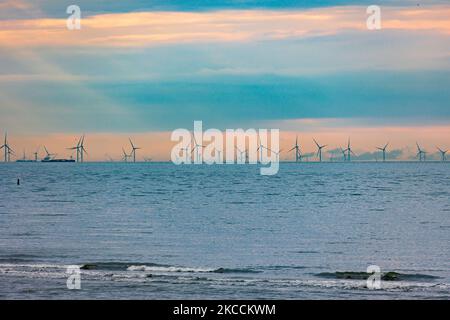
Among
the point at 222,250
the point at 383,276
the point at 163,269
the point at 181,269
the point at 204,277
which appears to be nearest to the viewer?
the point at 204,277

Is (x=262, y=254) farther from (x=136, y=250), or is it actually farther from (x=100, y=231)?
(x=100, y=231)

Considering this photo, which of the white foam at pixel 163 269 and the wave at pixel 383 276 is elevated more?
the white foam at pixel 163 269

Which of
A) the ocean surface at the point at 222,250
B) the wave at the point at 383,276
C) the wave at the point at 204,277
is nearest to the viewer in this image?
the ocean surface at the point at 222,250

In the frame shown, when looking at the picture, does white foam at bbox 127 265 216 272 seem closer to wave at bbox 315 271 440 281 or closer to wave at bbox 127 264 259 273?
wave at bbox 127 264 259 273

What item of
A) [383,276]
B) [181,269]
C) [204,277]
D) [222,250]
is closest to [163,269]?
[181,269]

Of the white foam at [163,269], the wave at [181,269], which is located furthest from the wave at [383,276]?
the white foam at [163,269]

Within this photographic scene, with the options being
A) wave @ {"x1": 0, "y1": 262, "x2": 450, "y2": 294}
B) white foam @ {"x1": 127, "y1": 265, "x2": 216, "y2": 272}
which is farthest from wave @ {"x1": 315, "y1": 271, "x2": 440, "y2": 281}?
white foam @ {"x1": 127, "y1": 265, "x2": 216, "y2": 272}

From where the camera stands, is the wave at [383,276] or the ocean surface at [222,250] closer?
the ocean surface at [222,250]

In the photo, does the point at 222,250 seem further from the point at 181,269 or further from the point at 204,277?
the point at 204,277

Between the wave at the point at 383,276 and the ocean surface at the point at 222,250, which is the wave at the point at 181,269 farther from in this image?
the wave at the point at 383,276

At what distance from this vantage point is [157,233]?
2744 inches

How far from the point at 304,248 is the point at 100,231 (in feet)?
65.8
